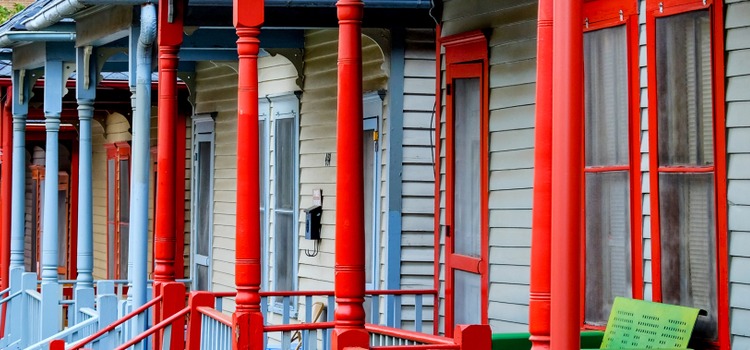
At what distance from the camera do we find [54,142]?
15844 millimetres

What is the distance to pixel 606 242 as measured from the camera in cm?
831

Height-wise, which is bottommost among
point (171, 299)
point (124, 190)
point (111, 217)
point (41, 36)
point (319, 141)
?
point (171, 299)

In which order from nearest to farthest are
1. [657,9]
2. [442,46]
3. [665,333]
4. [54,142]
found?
[665,333]
[657,9]
[442,46]
[54,142]

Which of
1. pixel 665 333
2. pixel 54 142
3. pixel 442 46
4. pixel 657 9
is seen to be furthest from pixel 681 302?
pixel 54 142

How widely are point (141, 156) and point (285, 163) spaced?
341 centimetres

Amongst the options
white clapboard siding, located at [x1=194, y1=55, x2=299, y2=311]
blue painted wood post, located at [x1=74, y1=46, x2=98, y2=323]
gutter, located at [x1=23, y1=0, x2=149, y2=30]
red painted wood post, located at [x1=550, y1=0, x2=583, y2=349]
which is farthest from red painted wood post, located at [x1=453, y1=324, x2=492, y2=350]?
white clapboard siding, located at [x1=194, y1=55, x2=299, y2=311]

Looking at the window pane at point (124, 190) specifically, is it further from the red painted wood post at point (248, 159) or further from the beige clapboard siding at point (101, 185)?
the red painted wood post at point (248, 159)

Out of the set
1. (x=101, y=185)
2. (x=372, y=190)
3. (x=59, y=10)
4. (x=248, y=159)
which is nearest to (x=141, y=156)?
(x=59, y=10)

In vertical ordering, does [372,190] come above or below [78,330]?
above

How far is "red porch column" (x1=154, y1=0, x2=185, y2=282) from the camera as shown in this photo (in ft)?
35.8

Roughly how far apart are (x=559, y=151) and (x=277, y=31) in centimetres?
954

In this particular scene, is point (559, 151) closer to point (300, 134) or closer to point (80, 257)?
point (300, 134)

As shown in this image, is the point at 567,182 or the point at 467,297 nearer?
the point at 567,182

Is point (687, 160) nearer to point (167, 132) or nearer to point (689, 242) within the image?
point (689, 242)
